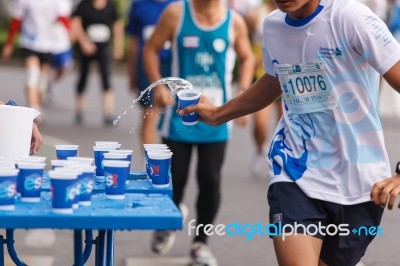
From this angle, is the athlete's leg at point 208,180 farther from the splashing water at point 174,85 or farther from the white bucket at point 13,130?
the white bucket at point 13,130

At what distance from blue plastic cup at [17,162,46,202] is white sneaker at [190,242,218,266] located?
3.20 metres

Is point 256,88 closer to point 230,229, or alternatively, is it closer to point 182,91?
point 182,91

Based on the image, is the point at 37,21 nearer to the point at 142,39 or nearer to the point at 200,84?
the point at 142,39

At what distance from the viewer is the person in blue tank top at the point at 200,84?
7.35 metres

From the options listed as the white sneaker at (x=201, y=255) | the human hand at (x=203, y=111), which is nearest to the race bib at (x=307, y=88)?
the human hand at (x=203, y=111)

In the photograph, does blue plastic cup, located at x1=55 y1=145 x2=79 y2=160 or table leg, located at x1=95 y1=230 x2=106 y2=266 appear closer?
table leg, located at x1=95 y1=230 x2=106 y2=266

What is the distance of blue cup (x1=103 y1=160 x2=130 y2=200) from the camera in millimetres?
4234

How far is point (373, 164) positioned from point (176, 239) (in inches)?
149

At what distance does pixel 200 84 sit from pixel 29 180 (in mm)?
3497

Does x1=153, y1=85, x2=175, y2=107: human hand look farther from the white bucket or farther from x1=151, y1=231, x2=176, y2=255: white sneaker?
the white bucket

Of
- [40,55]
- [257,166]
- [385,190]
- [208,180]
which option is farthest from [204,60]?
[40,55]

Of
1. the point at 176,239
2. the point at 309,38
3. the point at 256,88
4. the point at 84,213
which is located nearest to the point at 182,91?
the point at 256,88

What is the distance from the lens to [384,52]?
428 cm

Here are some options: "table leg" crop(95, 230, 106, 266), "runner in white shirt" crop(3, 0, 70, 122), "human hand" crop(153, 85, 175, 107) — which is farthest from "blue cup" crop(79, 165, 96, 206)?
"runner in white shirt" crop(3, 0, 70, 122)
